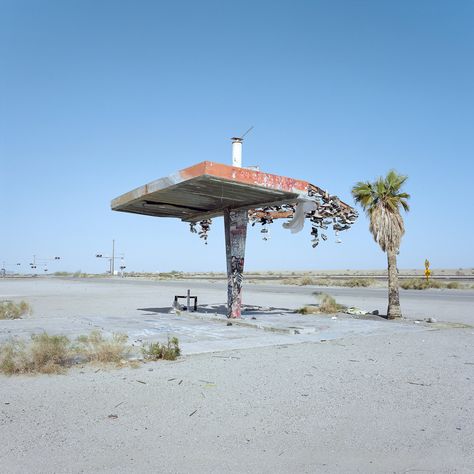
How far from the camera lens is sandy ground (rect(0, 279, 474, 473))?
506 cm

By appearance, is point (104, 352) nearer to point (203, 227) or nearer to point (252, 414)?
point (252, 414)

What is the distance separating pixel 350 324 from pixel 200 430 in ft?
41.6

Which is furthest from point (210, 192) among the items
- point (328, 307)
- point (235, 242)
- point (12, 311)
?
point (12, 311)

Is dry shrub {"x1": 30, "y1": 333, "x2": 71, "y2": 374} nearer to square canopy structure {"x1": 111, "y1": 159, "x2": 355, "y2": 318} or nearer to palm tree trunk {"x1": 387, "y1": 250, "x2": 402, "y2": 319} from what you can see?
square canopy structure {"x1": 111, "y1": 159, "x2": 355, "y2": 318}

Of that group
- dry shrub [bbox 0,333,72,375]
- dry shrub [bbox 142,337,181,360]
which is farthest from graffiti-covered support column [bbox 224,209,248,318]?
dry shrub [bbox 0,333,72,375]

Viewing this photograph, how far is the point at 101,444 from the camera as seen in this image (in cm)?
547

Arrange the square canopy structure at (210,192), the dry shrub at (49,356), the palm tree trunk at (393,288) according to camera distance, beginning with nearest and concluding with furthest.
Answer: the dry shrub at (49,356) < the square canopy structure at (210,192) < the palm tree trunk at (393,288)

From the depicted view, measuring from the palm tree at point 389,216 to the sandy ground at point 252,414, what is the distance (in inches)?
313

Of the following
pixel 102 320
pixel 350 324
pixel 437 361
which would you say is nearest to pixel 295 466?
pixel 437 361

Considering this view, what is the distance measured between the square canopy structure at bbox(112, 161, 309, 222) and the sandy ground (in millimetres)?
5007

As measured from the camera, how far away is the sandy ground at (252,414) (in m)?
5.06

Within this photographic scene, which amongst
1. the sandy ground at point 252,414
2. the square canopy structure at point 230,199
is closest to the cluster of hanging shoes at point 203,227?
the square canopy structure at point 230,199

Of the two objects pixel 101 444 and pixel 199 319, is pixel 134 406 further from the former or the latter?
pixel 199 319

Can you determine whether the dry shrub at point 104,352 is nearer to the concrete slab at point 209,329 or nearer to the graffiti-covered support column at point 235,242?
the concrete slab at point 209,329
